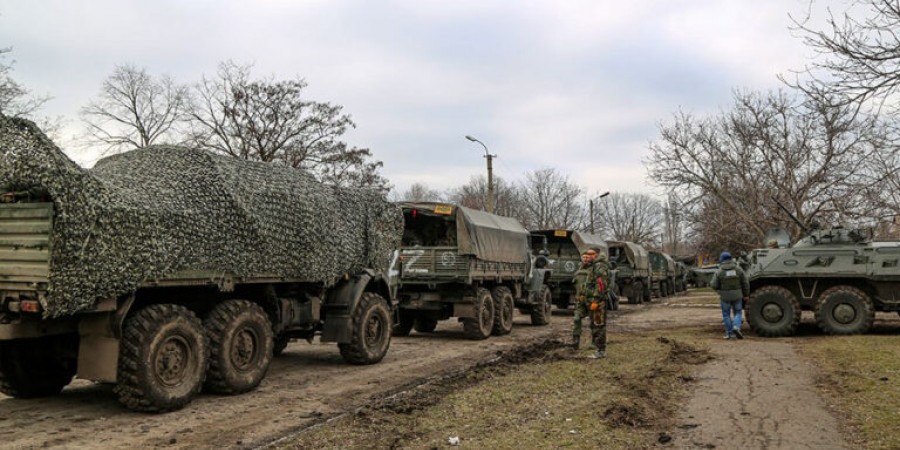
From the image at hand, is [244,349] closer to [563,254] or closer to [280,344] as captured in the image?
[280,344]

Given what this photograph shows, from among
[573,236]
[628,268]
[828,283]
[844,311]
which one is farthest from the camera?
[628,268]

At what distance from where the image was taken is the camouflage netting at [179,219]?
6.25 m

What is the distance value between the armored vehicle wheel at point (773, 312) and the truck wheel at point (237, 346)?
9945mm

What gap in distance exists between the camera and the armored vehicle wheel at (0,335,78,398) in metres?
7.50

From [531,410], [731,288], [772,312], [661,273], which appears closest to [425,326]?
[731,288]

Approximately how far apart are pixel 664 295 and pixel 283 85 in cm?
2240

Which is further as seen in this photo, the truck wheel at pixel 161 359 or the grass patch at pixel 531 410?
the truck wheel at pixel 161 359

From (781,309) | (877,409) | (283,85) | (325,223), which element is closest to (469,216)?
(325,223)

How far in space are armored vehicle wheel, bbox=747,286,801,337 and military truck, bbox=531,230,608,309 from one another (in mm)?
7845

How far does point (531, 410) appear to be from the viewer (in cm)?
712

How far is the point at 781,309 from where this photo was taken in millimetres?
14141

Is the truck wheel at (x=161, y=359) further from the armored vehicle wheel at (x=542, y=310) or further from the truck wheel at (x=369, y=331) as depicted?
the armored vehicle wheel at (x=542, y=310)

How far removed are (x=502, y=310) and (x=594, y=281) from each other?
4.32 meters

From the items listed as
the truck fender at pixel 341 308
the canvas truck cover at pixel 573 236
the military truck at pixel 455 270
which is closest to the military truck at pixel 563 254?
the canvas truck cover at pixel 573 236
